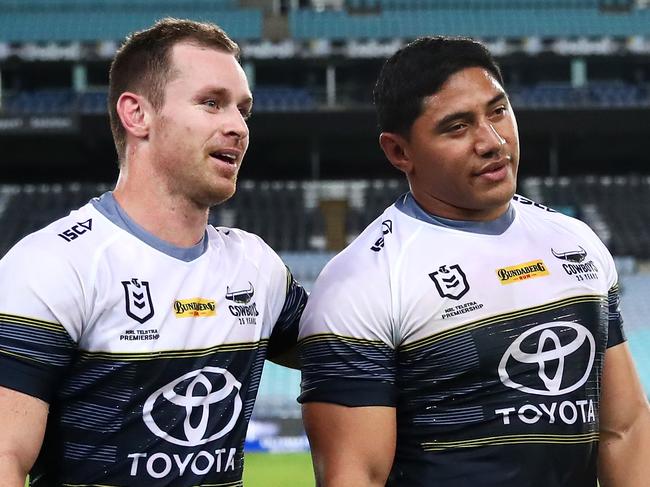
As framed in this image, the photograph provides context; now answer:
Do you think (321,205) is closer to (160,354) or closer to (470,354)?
(470,354)

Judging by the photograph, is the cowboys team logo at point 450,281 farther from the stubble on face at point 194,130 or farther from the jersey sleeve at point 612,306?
the stubble on face at point 194,130

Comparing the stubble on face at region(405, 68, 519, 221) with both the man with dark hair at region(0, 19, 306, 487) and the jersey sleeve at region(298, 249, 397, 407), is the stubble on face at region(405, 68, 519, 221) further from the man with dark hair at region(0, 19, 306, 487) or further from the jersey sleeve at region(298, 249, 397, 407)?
the man with dark hair at region(0, 19, 306, 487)

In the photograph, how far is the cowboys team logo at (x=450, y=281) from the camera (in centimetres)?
279

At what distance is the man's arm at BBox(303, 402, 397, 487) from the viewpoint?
2682 mm

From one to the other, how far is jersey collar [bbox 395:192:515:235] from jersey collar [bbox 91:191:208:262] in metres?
0.61

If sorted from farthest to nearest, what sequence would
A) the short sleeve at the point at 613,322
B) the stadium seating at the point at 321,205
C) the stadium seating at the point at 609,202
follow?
the stadium seating at the point at 321,205, the stadium seating at the point at 609,202, the short sleeve at the point at 613,322

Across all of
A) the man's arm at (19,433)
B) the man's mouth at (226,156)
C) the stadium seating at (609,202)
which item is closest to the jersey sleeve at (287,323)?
the man's mouth at (226,156)

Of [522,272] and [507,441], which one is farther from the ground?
[522,272]

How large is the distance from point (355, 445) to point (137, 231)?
80cm

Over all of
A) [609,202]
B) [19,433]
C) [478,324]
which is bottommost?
[19,433]

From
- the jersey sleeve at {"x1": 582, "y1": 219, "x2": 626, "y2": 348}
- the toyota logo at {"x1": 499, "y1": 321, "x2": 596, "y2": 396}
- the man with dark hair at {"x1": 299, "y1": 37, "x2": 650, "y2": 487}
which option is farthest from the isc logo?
the jersey sleeve at {"x1": 582, "y1": 219, "x2": 626, "y2": 348}

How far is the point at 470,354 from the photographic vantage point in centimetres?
276

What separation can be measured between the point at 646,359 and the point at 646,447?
16920mm

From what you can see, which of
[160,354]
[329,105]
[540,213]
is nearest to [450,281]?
[540,213]
